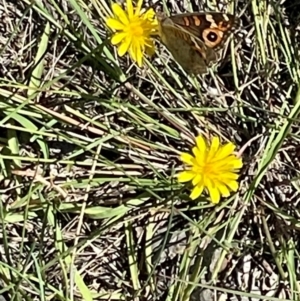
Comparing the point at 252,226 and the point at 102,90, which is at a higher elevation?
the point at 102,90

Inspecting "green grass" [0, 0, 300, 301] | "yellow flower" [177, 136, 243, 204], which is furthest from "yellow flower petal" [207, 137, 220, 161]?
"green grass" [0, 0, 300, 301]

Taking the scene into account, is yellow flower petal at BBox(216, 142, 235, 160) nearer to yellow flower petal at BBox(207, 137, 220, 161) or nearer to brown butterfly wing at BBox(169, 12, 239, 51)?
yellow flower petal at BBox(207, 137, 220, 161)

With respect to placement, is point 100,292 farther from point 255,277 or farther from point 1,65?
point 1,65

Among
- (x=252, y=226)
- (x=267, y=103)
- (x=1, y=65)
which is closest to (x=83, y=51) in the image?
(x=1, y=65)

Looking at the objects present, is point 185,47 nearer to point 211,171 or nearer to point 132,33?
point 132,33

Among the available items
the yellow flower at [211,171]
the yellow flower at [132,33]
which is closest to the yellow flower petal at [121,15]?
the yellow flower at [132,33]

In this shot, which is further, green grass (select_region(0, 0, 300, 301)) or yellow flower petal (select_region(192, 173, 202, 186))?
green grass (select_region(0, 0, 300, 301))
